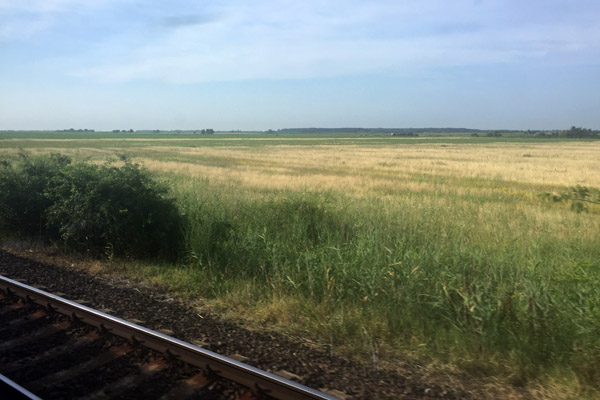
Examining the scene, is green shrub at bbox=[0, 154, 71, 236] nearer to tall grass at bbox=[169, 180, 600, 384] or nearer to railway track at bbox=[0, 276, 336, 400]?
tall grass at bbox=[169, 180, 600, 384]

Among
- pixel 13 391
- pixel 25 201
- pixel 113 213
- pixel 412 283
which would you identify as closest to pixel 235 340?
pixel 13 391

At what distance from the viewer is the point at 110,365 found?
4.73m

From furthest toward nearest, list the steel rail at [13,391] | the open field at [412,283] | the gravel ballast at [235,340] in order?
the open field at [412,283] → the gravel ballast at [235,340] → the steel rail at [13,391]

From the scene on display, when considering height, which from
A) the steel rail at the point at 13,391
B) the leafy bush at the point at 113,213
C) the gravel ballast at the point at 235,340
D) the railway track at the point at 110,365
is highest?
the leafy bush at the point at 113,213

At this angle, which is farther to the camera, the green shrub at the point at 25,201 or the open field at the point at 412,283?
the green shrub at the point at 25,201

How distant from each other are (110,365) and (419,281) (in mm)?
4037

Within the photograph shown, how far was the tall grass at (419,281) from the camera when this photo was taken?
5.17 m

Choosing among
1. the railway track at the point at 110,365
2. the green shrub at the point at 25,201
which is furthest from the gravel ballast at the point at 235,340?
the green shrub at the point at 25,201

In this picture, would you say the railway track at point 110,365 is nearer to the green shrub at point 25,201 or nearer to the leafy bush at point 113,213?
the leafy bush at point 113,213

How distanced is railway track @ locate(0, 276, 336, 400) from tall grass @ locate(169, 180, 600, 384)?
1.60 meters

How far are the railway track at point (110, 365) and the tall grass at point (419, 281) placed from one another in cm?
160

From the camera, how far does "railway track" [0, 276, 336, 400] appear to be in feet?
13.7

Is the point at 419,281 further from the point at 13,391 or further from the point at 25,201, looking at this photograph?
the point at 25,201

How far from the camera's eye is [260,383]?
4230 mm
